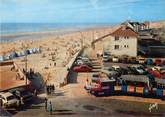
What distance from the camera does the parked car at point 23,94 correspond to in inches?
221

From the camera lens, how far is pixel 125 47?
5.68 m

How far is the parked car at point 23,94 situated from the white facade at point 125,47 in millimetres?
1612

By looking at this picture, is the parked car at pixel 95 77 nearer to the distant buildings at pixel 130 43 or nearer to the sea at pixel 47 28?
the distant buildings at pixel 130 43

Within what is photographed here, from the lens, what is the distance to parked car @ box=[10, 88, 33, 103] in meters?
5.60

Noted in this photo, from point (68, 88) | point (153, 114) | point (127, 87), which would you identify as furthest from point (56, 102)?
point (153, 114)

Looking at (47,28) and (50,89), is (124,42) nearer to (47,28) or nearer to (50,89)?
(50,89)

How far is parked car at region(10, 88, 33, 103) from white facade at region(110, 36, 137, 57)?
1612 millimetres

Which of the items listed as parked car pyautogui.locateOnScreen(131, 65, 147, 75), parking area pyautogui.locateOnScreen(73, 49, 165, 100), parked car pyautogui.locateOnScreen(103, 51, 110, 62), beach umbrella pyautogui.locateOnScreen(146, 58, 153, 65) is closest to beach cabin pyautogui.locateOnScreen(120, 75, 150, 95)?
parking area pyautogui.locateOnScreen(73, 49, 165, 100)

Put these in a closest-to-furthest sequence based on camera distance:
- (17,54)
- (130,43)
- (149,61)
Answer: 1. (130,43)
2. (149,61)
3. (17,54)

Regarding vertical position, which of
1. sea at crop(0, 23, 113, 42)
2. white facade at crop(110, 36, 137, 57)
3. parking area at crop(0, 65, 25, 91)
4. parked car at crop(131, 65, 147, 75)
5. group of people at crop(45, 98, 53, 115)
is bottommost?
group of people at crop(45, 98, 53, 115)

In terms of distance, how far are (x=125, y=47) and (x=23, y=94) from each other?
1.94 metres

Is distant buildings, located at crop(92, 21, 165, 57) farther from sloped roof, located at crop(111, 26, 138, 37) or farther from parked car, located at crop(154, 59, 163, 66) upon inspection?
parked car, located at crop(154, 59, 163, 66)

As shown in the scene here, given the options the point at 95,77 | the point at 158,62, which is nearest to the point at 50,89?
the point at 95,77

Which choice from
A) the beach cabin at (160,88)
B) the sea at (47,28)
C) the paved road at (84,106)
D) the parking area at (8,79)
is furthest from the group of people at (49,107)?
the beach cabin at (160,88)
